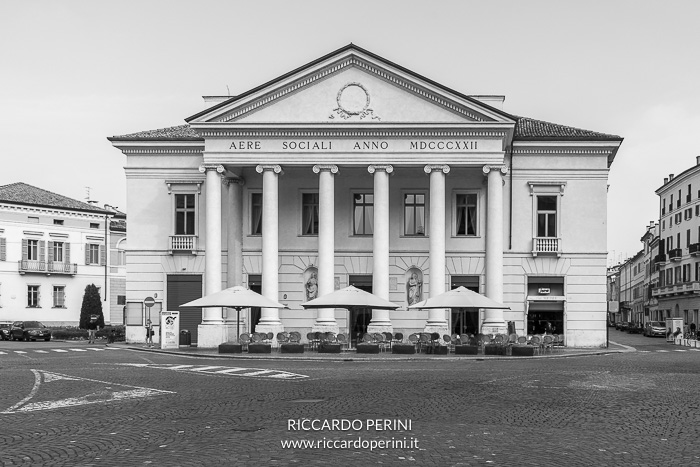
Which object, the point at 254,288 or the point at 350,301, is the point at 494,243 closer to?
the point at 350,301

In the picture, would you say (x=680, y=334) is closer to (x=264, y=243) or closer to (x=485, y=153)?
(x=485, y=153)

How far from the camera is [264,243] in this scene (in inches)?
1515

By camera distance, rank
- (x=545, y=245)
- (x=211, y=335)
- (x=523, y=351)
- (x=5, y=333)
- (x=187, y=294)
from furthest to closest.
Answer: (x=5, y=333) < (x=187, y=294) < (x=545, y=245) < (x=211, y=335) < (x=523, y=351)

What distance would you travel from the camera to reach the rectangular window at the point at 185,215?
138ft

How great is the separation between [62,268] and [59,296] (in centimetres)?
233

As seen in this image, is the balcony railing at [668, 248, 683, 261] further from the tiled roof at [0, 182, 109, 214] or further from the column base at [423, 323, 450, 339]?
the column base at [423, 323, 450, 339]

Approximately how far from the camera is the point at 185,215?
138ft

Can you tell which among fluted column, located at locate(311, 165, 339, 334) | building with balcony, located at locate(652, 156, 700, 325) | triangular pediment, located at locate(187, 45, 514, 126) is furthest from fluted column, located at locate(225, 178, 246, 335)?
building with balcony, located at locate(652, 156, 700, 325)

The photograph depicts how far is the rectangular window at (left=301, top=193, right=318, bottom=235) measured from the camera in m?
41.8

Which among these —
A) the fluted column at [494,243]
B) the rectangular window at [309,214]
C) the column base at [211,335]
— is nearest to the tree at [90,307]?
the rectangular window at [309,214]

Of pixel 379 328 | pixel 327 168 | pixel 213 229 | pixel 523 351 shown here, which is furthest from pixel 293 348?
pixel 327 168

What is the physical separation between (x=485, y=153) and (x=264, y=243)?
1041cm

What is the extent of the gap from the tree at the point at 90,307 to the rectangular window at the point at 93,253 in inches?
224

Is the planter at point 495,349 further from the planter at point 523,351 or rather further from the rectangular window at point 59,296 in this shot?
the rectangular window at point 59,296
